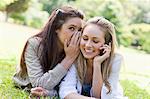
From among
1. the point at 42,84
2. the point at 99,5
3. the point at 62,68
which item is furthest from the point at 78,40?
the point at 99,5

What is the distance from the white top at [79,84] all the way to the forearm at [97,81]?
55 millimetres

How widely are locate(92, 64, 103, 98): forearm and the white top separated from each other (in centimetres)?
6

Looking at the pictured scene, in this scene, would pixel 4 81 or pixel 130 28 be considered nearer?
pixel 4 81

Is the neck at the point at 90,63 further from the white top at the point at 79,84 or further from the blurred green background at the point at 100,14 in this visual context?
the blurred green background at the point at 100,14

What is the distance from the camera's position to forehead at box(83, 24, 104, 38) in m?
3.45

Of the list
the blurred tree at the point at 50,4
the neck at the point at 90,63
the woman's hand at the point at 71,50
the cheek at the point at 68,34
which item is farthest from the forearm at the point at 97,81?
the blurred tree at the point at 50,4

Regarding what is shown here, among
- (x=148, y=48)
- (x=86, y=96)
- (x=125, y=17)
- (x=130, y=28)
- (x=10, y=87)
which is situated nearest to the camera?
(x=86, y=96)

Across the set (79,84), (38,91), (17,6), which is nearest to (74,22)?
(79,84)

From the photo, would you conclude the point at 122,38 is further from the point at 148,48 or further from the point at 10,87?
the point at 10,87

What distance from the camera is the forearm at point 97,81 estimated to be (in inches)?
136

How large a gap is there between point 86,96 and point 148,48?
1523cm

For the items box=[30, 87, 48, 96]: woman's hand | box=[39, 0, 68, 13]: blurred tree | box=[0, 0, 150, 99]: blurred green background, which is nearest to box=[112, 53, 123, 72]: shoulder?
box=[30, 87, 48, 96]: woman's hand

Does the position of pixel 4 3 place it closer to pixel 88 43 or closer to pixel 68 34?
pixel 68 34

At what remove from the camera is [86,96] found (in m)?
3.56
